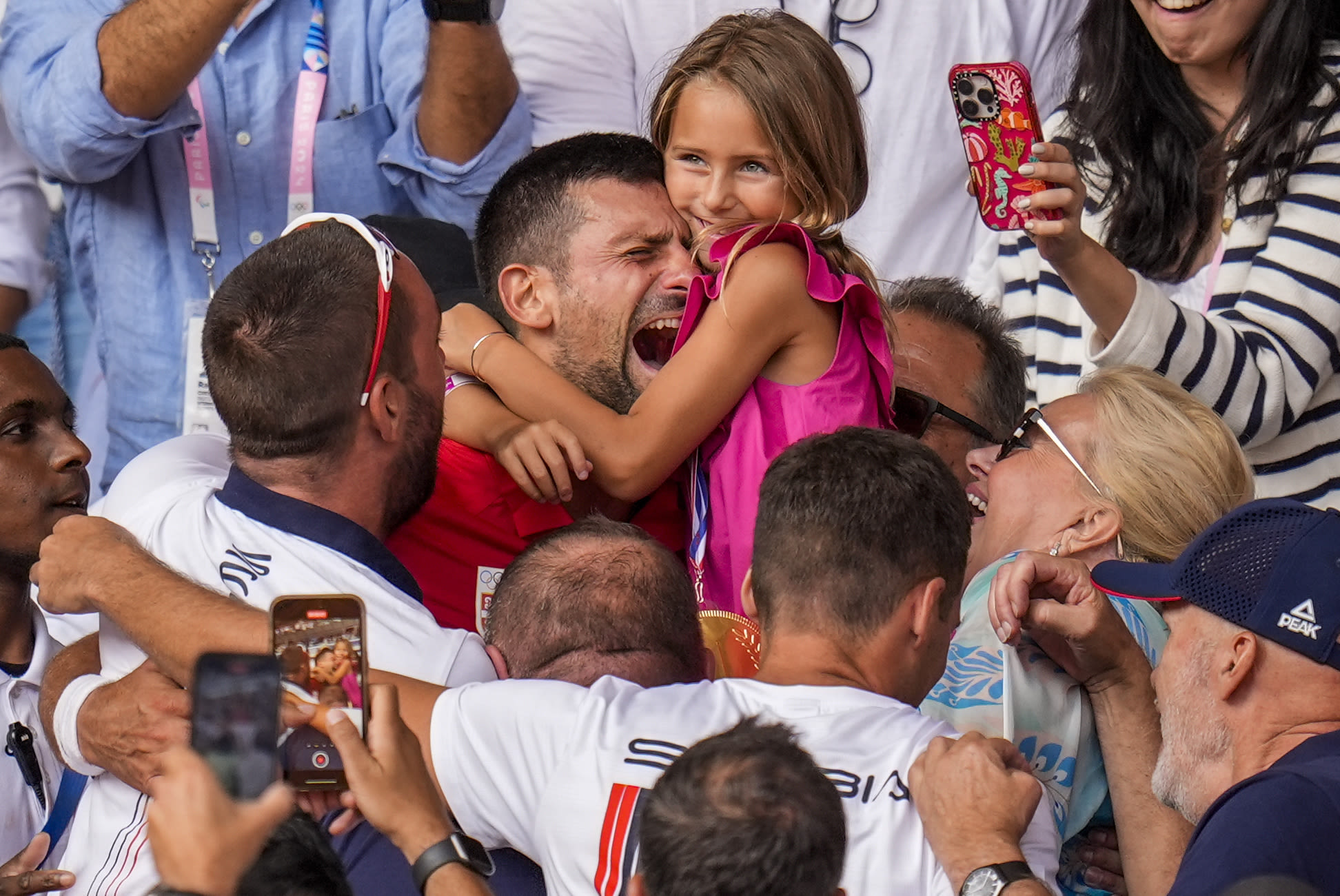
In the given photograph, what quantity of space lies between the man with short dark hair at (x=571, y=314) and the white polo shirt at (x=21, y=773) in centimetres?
75

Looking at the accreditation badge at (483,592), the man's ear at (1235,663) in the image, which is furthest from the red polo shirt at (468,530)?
the man's ear at (1235,663)

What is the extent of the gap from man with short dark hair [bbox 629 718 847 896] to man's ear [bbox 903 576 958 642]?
1.71 ft

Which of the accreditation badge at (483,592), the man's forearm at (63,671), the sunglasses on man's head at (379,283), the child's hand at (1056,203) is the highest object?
the child's hand at (1056,203)

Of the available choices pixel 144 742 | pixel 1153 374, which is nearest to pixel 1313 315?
pixel 1153 374

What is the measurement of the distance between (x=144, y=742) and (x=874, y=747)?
1.03 m

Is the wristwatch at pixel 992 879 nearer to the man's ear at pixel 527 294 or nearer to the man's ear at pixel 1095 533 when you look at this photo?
the man's ear at pixel 1095 533

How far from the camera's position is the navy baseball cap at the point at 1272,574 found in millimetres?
2055

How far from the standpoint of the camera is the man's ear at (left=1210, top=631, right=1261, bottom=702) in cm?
211

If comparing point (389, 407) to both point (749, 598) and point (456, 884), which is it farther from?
point (456, 884)

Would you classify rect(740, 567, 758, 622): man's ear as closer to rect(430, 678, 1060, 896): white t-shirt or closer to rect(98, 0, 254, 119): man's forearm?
rect(430, 678, 1060, 896): white t-shirt

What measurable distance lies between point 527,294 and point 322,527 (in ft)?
2.70

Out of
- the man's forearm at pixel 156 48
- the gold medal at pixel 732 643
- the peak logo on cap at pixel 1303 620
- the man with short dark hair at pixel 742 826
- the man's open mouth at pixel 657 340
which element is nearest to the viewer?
the man with short dark hair at pixel 742 826

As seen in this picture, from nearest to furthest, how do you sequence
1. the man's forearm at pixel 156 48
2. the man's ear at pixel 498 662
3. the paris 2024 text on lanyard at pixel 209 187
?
the man's ear at pixel 498 662, the man's forearm at pixel 156 48, the paris 2024 text on lanyard at pixel 209 187

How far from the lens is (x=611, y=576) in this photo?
2.24 meters
